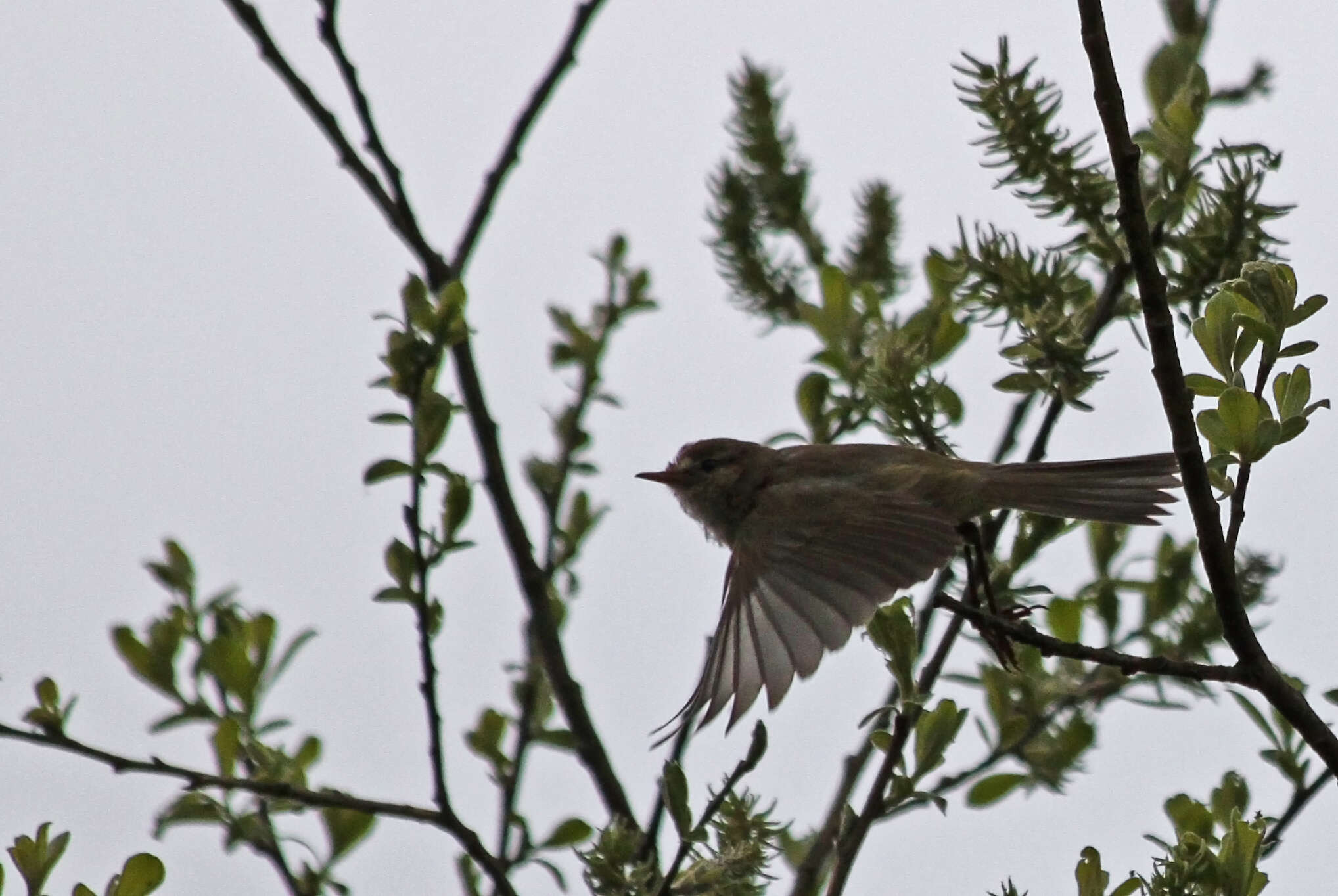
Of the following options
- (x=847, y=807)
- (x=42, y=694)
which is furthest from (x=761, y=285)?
(x=42, y=694)

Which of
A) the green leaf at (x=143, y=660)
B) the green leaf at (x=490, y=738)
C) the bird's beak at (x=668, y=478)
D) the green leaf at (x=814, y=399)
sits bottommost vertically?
the green leaf at (x=143, y=660)

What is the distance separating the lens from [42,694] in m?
2.46

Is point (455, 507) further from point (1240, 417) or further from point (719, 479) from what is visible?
point (719, 479)

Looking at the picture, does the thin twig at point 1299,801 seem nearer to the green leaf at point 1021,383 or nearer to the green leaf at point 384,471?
the green leaf at point 1021,383

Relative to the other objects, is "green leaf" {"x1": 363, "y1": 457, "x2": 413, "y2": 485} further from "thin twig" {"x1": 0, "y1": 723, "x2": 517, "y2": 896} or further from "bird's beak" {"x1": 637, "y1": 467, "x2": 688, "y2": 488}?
"bird's beak" {"x1": 637, "y1": 467, "x2": 688, "y2": 488}

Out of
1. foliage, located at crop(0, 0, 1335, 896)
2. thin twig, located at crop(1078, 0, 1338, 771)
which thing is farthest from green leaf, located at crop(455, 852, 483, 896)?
thin twig, located at crop(1078, 0, 1338, 771)

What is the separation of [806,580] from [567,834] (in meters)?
0.94

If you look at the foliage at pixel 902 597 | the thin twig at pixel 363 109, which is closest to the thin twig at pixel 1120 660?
the foliage at pixel 902 597

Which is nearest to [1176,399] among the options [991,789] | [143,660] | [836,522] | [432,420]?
[432,420]

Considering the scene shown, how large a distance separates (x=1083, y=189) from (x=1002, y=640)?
840mm

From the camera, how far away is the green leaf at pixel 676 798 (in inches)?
88.0

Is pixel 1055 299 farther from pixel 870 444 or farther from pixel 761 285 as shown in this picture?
pixel 870 444

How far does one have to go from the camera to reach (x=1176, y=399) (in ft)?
6.66

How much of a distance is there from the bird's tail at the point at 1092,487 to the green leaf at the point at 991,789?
556mm
